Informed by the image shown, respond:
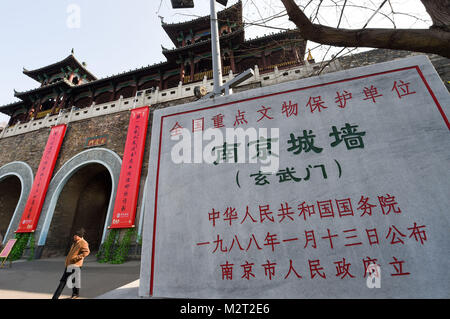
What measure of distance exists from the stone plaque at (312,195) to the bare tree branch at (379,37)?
37 centimetres

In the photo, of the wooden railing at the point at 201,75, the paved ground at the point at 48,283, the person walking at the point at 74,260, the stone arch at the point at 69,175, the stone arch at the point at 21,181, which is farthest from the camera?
the wooden railing at the point at 201,75

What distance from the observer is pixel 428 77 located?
1.37 meters

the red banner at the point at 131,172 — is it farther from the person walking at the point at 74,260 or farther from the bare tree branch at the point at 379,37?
A: the bare tree branch at the point at 379,37

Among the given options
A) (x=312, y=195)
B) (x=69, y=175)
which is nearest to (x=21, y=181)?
(x=69, y=175)

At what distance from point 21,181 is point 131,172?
6082 millimetres

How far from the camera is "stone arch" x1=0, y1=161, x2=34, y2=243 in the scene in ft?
26.6

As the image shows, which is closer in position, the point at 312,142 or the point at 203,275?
the point at 203,275

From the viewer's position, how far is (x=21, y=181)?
30.3 feet

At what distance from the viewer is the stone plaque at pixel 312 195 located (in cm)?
110

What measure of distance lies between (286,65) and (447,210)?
11351 mm

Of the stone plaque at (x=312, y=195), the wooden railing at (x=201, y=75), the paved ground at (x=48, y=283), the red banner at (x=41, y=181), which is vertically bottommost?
the paved ground at (x=48, y=283)

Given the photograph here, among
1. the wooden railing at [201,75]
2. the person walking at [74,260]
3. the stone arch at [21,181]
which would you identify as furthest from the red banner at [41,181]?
the wooden railing at [201,75]

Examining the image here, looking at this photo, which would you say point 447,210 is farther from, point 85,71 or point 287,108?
point 85,71
